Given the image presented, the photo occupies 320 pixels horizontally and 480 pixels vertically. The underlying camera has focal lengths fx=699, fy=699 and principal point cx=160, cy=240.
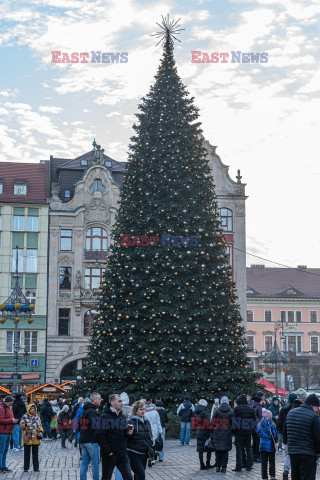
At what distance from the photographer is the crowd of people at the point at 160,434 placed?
31.7ft

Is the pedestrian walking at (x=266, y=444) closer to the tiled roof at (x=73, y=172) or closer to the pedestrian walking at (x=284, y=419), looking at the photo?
the pedestrian walking at (x=284, y=419)

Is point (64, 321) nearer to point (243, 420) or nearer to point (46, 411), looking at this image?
point (46, 411)

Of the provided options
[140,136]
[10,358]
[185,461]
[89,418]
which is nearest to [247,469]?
[185,461]

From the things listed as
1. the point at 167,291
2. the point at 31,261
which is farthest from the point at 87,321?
the point at 167,291

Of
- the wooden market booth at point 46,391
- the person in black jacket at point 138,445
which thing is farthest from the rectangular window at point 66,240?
the person in black jacket at point 138,445

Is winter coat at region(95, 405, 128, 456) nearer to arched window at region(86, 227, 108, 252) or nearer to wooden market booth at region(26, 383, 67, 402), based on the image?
wooden market booth at region(26, 383, 67, 402)

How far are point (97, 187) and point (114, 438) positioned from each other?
43.7 m

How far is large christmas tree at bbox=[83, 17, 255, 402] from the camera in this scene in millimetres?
22969

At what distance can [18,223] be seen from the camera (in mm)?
52375

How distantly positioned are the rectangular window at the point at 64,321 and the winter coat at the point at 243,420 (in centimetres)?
3616

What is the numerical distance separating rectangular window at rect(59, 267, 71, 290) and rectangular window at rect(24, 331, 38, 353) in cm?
406

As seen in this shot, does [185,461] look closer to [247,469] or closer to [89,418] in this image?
[247,469]

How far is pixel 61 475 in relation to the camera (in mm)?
15445

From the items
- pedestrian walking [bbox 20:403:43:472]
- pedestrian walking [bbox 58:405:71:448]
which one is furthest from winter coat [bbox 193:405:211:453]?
pedestrian walking [bbox 58:405:71:448]
